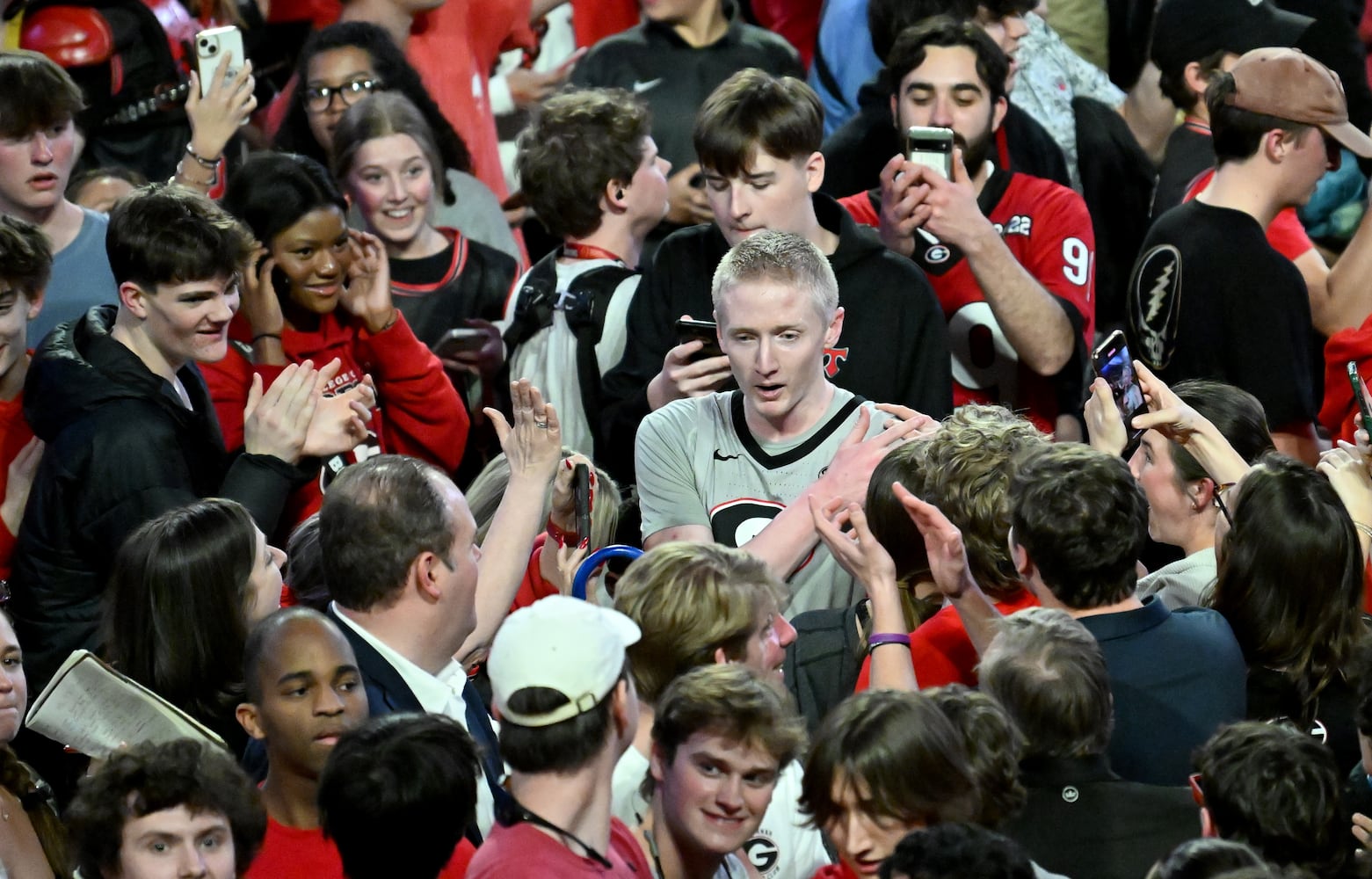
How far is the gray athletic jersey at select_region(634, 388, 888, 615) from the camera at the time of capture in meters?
4.50

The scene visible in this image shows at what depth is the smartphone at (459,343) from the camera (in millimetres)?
5879

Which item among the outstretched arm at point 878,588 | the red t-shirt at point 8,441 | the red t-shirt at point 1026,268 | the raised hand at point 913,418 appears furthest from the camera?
the red t-shirt at point 1026,268

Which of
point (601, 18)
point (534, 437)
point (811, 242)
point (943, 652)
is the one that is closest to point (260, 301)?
point (534, 437)

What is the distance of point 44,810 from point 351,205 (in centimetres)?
292

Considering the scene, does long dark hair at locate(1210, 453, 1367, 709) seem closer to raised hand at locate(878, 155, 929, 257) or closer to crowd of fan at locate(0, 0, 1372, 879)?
crowd of fan at locate(0, 0, 1372, 879)

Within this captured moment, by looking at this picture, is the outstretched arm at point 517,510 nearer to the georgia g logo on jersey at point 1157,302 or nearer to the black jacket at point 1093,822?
the black jacket at point 1093,822

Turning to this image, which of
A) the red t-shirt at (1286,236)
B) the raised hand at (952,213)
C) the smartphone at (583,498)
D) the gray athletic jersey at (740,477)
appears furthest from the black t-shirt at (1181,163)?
the smartphone at (583,498)

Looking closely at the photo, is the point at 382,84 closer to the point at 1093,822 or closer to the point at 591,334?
the point at 591,334

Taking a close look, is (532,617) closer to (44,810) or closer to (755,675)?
(755,675)

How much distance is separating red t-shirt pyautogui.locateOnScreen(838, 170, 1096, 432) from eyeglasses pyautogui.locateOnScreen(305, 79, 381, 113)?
1814 millimetres

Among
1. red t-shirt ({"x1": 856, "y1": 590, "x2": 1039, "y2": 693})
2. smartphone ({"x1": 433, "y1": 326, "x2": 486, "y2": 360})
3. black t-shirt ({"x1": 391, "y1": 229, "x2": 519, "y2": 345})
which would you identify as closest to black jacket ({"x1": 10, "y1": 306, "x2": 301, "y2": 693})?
smartphone ({"x1": 433, "y1": 326, "x2": 486, "y2": 360})

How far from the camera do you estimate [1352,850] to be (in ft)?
10.5

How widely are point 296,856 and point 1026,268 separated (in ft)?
10.2

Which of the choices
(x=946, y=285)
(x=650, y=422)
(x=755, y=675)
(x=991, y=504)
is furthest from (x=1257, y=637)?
(x=946, y=285)
